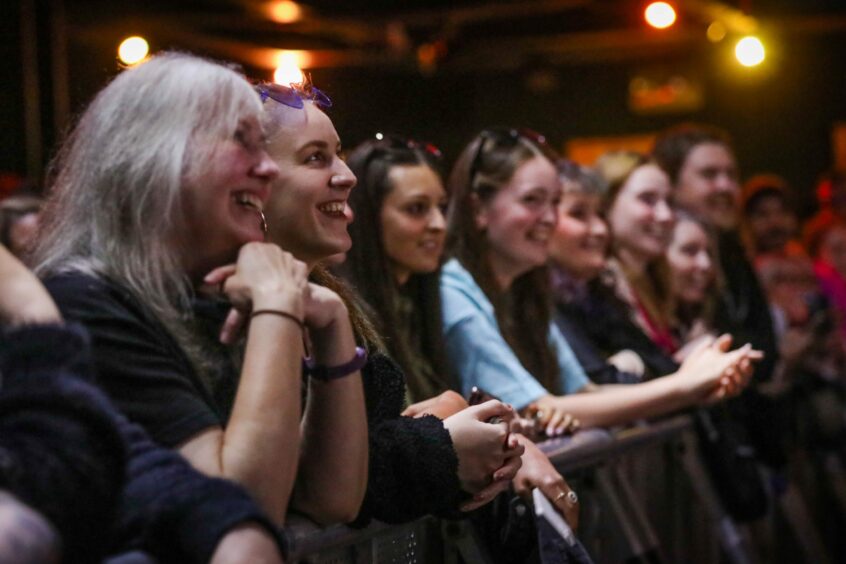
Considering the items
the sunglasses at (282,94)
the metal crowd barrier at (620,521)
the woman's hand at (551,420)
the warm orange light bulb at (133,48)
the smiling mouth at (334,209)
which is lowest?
the metal crowd barrier at (620,521)

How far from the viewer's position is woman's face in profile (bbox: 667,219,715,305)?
5668 millimetres

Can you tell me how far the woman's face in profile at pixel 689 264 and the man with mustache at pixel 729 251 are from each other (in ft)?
0.50

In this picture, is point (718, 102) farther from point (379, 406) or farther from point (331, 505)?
point (331, 505)

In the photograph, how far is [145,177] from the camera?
7.14 ft

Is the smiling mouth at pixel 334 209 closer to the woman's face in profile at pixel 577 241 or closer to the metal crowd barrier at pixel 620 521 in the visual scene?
the metal crowd barrier at pixel 620 521

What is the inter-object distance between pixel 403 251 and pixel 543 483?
904 millimetres

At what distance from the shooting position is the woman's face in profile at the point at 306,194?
2.64 meters

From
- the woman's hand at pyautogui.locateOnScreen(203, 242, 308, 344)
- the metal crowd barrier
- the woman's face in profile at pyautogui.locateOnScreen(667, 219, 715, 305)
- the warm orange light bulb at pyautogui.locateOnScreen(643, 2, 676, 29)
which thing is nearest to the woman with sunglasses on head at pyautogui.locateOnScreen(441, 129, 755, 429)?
the metal crowd barrier

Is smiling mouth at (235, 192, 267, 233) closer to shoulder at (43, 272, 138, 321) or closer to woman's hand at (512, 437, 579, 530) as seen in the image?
shoulder at (43, 272, 138, 321)

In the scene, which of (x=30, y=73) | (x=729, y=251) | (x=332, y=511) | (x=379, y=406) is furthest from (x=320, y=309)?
(x=30, y=73)

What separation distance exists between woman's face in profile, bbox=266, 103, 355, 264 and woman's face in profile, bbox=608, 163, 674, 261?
2.80 metres

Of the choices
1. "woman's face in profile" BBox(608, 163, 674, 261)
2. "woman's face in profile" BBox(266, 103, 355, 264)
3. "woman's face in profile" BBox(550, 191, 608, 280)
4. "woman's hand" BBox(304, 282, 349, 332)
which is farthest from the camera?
"woman's face in profile" BBox(608, 163, 674, 261)

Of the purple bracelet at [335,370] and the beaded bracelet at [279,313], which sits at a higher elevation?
the beaded bracelet at [279,313]

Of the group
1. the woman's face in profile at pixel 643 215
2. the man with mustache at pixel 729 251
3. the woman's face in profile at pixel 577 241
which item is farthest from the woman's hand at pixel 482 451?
the man with mustache at pixel 729 251
